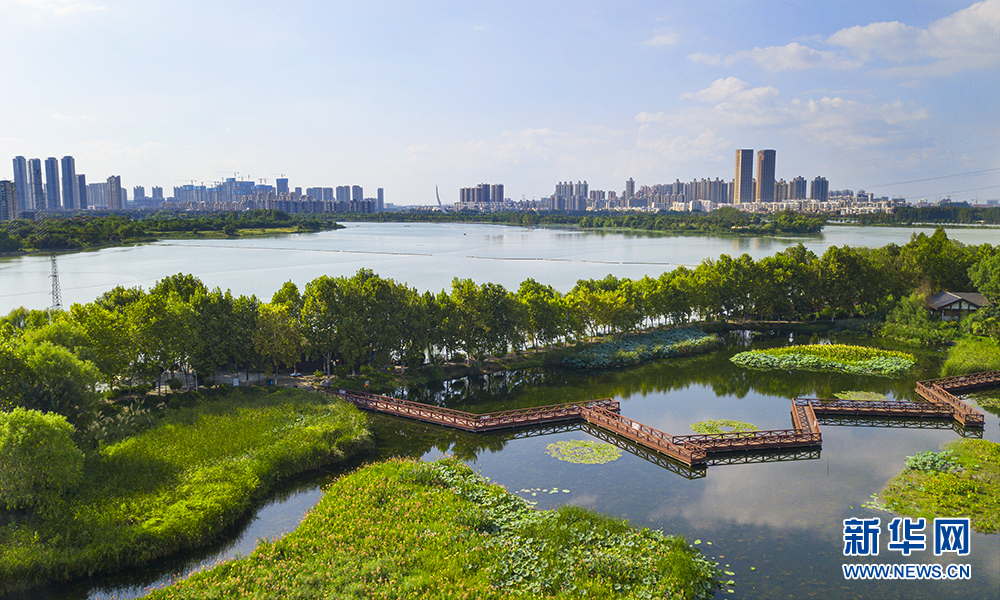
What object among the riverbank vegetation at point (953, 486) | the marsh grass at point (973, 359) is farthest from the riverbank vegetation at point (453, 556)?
the marsh grass at point (973, 359)

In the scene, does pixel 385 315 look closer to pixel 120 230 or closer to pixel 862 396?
pixel 862 396

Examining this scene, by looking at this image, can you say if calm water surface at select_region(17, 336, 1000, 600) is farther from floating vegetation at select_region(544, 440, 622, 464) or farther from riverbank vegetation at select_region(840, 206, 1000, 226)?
riverbank vegetation at select_region(840, 206, 1000, 226)

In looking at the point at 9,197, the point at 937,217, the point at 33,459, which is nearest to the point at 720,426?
the point at 33,459

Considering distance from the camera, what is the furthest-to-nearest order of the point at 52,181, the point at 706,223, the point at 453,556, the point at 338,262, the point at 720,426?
the point at 52,181
the point at 706,223
the point at 338,262
the point at 720,426
the point at 453,556

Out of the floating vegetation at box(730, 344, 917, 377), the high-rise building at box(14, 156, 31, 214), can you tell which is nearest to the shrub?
the floating vegetation at box(730, 344, 917, 377)

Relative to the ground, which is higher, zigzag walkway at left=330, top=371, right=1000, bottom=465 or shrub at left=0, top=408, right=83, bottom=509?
shrub at left=0, top=408, right=83, bottom=509

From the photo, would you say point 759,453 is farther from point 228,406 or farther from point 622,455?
point 228,406

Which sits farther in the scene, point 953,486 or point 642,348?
point 642,348

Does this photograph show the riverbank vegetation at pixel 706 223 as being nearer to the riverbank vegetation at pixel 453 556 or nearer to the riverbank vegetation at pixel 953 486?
the riverbank vegetation at pixel 953 486
